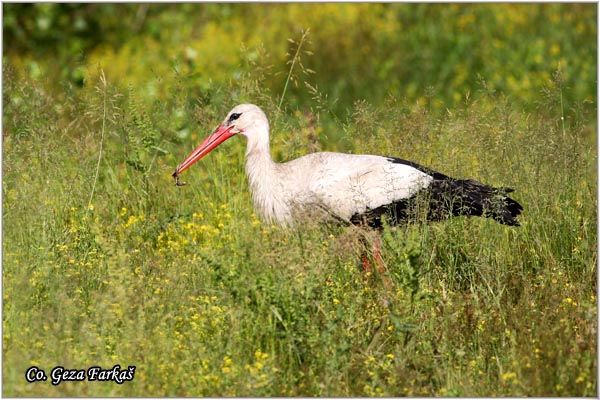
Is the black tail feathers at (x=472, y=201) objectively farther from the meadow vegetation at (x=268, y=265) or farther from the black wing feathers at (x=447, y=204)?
the meadow vegetation at (x=268, y=265)

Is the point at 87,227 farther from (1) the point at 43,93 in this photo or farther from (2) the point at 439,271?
(2) the point at 439,271

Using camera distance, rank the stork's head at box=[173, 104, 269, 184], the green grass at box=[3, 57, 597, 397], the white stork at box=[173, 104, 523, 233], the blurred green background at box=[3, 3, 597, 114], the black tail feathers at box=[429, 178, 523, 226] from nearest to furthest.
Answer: the green grass at box=[3, 57, 597, 397] → the black tail feathers at box=[429, 178, 523, 226] → the white stork at box=[173, 104, 523, 233] → the stork's head at box=[173, 104, 269, 184] → the blurred green background at box=[3, 3, 597, 114]

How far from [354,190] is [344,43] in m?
6.14

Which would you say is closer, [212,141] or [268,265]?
[268,265]

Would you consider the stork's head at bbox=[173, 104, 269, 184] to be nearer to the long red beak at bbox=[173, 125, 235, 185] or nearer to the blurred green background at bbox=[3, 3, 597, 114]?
the long red beak at bbox=[173, 125, 235, 185]

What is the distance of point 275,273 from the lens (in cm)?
448

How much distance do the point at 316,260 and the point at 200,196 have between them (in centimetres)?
203

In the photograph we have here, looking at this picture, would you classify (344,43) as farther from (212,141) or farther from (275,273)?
(275,273)

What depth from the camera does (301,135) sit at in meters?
6.46

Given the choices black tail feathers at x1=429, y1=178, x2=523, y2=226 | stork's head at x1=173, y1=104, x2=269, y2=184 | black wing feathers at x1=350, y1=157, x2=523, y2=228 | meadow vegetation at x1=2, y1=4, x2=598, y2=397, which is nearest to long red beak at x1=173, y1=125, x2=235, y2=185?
stork's head at x1=173, y1=104, x2=269, y2=184

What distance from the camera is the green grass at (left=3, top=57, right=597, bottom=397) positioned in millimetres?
4281

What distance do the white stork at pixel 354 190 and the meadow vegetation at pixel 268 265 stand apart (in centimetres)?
15

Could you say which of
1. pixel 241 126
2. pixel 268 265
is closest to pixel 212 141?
pixel 241 126

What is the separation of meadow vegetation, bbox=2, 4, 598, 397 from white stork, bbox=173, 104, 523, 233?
0.48 ft
